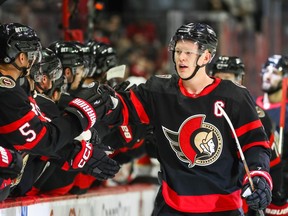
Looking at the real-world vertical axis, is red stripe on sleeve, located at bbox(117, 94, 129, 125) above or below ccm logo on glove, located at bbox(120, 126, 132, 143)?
above

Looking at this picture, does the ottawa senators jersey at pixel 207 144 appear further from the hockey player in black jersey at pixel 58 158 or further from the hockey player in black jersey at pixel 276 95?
the hockey player in black jersey at pixel 276 95

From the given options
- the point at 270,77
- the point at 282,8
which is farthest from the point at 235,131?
the point at 282,8

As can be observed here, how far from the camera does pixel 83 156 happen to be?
581cm

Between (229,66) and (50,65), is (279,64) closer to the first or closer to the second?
(229,66)

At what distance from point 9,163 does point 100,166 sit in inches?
37.0

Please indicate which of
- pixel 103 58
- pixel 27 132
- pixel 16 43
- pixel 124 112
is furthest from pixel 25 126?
pixel 103 58

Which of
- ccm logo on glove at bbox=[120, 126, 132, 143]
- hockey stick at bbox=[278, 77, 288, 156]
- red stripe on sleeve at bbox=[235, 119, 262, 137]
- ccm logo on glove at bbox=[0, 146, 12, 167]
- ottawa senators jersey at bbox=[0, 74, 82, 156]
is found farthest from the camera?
hockey stick at bbox=[278, 77, 288, 156]

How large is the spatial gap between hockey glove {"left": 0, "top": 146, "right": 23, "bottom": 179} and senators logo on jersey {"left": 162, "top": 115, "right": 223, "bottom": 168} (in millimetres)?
1086

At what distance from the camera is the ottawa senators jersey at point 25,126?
5164 millimetres

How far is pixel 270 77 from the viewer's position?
7910 millimetres

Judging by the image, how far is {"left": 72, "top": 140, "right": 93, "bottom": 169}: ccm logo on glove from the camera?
581 cm

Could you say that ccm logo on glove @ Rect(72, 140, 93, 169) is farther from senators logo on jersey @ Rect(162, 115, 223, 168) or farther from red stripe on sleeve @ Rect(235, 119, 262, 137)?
red stripe on sleeve @ Rect(235, 119, 262, 137)

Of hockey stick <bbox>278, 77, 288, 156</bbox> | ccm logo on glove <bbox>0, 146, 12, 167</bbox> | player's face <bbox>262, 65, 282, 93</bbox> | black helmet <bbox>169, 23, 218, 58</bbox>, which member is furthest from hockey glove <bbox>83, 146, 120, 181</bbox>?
player's face <bbox>262, 65, 282, 93</bbox>

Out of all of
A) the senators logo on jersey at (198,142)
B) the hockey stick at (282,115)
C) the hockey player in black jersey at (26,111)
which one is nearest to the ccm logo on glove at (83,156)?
the hockey player in black jersey at (26,111)
